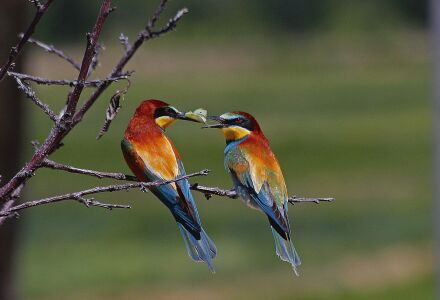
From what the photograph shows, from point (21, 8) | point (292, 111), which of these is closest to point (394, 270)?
point (21, 8)

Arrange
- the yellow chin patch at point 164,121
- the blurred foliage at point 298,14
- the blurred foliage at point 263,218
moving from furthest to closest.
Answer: the blurred foliage at point 298,14, the blurred foliage at point 263,218, the yellow chin patch at point 164,121

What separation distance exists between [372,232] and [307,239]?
2.49 meters

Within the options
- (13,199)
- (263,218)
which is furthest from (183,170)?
(263,218)

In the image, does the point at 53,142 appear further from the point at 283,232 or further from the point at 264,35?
the point at 264,35

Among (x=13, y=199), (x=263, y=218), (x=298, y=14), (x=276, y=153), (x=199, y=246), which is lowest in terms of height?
(x=298, y=14)

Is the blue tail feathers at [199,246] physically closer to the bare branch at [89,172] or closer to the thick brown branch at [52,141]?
the bare branch at [89,172]

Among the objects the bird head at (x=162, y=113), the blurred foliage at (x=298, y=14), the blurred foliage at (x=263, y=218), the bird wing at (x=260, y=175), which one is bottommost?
the blurred foliage at (x=298, y=14)

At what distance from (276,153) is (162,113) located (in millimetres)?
42304

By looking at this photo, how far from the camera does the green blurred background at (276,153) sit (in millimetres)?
23141

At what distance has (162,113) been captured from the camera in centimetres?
191

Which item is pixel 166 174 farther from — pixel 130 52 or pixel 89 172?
pixel 130 52

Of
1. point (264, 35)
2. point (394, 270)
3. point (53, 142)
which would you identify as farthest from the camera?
point (264, 35)

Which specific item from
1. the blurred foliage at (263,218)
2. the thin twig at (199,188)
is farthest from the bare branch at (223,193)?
the blurred foliage at (263,218)

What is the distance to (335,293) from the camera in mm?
21484
